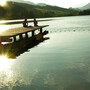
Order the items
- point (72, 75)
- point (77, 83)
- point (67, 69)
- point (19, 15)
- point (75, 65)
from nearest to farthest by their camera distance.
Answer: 1. point (77, 83)
2. point (72, 75)
3. point (67, 69)
4. point (75, 65)
5. point (19, 15)

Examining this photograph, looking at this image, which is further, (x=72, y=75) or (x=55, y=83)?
(x=72, y=75)

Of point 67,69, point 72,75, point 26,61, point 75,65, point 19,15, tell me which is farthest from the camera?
point 19,15

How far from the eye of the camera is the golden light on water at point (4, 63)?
547 inches

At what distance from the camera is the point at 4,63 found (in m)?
15.1

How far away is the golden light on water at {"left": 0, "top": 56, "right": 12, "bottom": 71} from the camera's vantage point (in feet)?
45.6

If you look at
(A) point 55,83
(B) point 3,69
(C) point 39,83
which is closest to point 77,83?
(A) point 55,83

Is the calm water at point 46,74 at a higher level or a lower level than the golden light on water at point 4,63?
higher

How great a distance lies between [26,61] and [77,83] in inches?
257

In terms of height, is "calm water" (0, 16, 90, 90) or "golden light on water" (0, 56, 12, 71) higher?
"calm water" (0, 16, 90, 90)

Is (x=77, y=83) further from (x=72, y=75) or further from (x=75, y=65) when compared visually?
(x=75, y=65)

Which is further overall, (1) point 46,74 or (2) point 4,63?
(2) point 4,63

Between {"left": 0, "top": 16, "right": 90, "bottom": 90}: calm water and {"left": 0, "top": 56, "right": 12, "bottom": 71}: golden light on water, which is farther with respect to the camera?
{"left": 0, "top": 56, "right": 12, "bottom": 71}: golden light on water

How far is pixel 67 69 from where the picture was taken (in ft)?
42.3

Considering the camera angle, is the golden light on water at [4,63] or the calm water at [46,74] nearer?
the calm water at [46,74]
